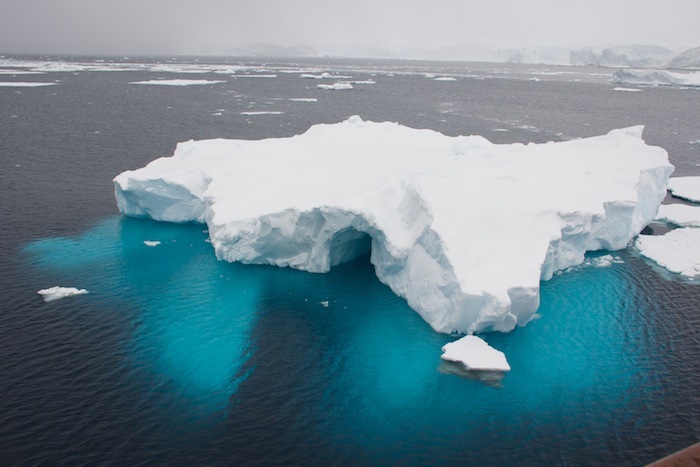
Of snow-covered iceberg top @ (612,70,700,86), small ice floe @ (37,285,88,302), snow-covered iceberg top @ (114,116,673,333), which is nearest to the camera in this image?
snow-covered iceberg top @ (114,116,673,333)

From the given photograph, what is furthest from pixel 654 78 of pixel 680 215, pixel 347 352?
pixel 347 352

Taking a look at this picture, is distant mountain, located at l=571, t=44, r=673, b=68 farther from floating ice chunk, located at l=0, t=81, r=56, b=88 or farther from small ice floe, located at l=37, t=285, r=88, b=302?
small ice floe, located at l=37, t=285, r=88, b=302

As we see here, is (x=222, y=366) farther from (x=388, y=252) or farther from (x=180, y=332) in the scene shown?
(x=388, y=252)

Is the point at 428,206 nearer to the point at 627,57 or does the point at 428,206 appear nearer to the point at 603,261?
the point at 603,261

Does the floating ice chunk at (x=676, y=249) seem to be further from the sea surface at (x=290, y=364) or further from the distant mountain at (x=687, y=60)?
the distant mountain at (x=687, y=60)

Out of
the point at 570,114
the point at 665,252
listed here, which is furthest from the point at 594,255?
the point at 570,114

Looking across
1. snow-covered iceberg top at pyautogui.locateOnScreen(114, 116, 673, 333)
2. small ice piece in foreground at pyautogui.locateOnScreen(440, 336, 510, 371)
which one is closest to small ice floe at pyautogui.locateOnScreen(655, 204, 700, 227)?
snow-covered iceberg top at pyautogui.locateOnScreen(114, 116, 673, 333)
